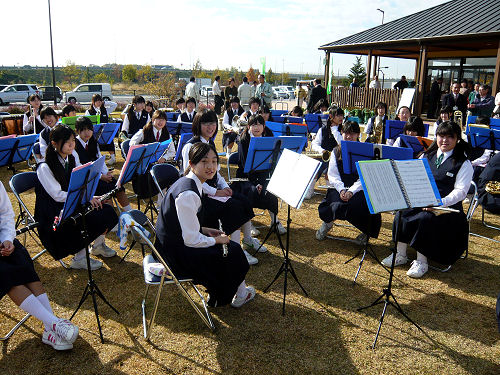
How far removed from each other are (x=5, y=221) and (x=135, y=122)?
20.5 feet

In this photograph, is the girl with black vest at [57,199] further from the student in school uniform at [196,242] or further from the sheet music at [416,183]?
the sheet music at [416,183]

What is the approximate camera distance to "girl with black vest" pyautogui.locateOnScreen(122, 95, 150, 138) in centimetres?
923

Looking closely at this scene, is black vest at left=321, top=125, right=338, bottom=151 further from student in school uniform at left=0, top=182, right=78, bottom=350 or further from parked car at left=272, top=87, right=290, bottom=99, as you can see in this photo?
parked car at left=272, top=87, right=290, bottom=99

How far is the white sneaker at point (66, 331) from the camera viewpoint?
10.4 ft

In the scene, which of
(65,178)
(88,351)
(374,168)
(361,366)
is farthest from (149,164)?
(361,366)

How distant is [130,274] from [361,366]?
2707 mm

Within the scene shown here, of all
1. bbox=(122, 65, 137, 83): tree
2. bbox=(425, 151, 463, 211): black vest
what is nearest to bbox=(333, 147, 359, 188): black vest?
bbox=(425, 151, 463, 211): black vest

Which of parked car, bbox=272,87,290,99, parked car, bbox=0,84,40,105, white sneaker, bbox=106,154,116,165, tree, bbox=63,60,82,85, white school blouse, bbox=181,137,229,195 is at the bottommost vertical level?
white sneaker, bbox=106,154,116,165

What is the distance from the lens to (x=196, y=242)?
3.25 metres

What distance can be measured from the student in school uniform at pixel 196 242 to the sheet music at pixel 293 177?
2.07 ft

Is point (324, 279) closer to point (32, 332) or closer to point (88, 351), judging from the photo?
point (88, 351)

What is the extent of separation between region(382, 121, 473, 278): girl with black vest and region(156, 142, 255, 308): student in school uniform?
2.11 m

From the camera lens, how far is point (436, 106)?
17.7 meters

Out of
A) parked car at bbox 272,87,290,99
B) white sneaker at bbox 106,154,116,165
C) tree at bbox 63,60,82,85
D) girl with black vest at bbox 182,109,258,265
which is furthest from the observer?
tree at bbox 63,60,82,85
